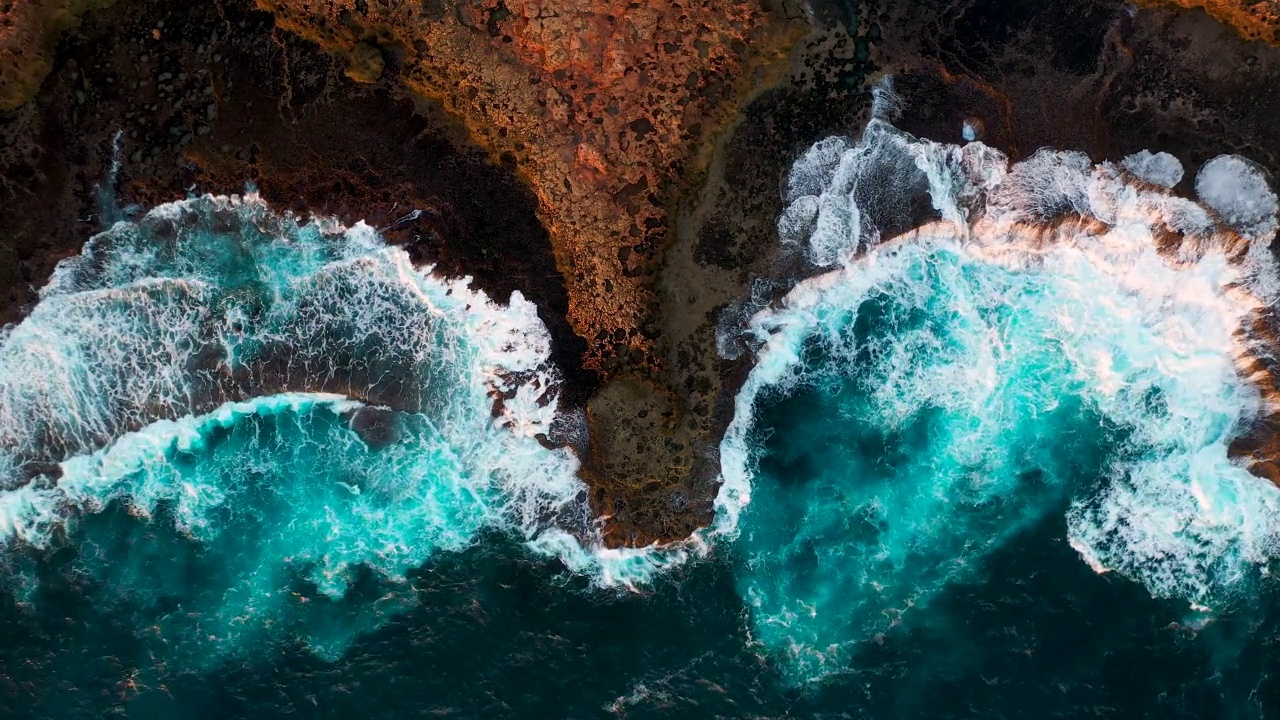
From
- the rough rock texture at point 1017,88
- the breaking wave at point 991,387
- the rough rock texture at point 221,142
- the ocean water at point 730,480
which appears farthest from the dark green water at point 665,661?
the rough rock texture at point 221,142

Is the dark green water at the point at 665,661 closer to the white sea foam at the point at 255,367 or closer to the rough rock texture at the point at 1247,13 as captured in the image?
the white sea foam at the point at 255,367

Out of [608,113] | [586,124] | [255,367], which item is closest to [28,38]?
[255,367]

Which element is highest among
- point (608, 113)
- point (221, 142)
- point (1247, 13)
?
point (1247, 13)

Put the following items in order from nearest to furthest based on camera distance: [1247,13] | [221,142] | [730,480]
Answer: [1247,13] → [221,142] → [730,480]

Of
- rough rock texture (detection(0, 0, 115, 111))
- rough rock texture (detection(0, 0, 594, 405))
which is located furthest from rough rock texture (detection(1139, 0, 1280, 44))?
rough rock texture (detection(0, 0, 115, 111))

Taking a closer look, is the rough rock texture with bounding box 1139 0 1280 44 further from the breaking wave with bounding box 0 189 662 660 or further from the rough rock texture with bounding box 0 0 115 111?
the rough rock texture with bounding box 0 0 115 111

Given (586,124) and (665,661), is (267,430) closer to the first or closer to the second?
(586,124)

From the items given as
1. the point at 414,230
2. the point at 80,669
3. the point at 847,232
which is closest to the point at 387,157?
the point at 414,230
